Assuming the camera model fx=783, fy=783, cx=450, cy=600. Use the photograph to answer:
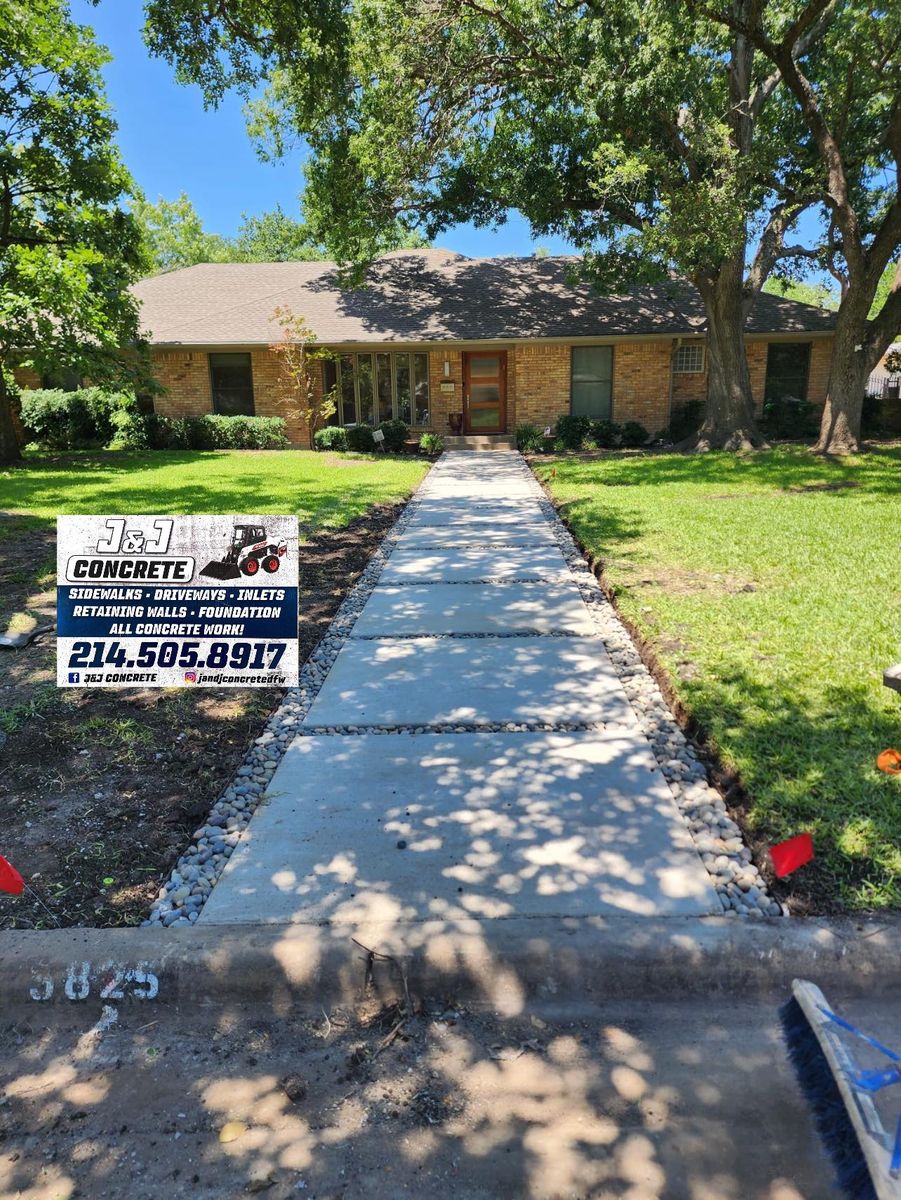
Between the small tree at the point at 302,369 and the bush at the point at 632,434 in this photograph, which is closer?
the small tree at the point at 302,369

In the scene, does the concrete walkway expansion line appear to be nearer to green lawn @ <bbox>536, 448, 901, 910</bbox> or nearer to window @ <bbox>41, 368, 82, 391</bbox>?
green lawn @ <bbox>536, 448, 901, 910</bbox>

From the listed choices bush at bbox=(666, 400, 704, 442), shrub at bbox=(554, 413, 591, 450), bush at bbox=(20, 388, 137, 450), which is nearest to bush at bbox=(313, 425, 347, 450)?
bush at bbox=(20, 388, 137, 450)

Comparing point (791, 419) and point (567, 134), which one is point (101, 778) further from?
point (791, 419)

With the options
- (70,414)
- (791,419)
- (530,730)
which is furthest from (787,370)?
(530,730)

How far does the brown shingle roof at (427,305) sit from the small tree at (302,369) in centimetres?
50

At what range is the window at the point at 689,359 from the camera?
20.2m

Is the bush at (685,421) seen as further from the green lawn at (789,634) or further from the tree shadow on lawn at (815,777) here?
the tree shadow on lawn at (815,777)

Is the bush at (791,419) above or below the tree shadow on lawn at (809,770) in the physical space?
above

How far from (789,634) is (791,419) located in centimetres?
1654

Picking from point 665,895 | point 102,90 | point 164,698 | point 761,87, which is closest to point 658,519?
point 164,698

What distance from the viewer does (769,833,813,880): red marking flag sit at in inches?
108

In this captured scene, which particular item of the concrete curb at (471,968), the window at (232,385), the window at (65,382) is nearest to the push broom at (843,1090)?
the concrete curb at (471,968)

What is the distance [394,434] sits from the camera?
19.3 metres

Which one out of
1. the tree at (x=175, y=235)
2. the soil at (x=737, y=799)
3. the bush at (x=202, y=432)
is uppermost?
the tree at (x=175, y=235)
